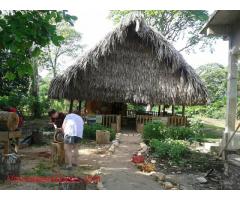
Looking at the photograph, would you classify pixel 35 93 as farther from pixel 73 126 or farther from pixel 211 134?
pixel 73 126

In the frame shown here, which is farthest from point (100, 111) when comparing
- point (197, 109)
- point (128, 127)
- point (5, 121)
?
point (197, 109)

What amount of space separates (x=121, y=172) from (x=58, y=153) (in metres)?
1.67

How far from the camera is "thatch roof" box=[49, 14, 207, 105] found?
16719 mm

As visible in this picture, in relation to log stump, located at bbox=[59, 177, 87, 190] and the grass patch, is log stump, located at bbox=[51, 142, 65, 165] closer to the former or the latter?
log stump, located at bbox=[59, 177, 87, 190]

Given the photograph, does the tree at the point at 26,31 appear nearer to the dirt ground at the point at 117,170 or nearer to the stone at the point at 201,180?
the dirt ground at the point at 117,170

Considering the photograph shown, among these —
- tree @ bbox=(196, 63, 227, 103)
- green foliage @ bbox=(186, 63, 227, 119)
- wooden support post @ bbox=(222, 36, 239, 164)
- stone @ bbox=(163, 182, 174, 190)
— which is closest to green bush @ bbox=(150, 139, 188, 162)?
wooden support post @ bbox=(222, 36, 239, 164)

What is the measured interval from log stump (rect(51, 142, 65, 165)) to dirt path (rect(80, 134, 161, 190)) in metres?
0.81

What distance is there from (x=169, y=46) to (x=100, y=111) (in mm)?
5163

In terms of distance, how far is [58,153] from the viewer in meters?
8.80

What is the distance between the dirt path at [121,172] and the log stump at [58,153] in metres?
0.81

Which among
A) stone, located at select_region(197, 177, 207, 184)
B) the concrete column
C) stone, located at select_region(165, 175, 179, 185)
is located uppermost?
the concrete column

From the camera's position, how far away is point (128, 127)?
18.9 m

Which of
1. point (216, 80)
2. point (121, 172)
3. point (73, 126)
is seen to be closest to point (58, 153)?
point (73, 126)
